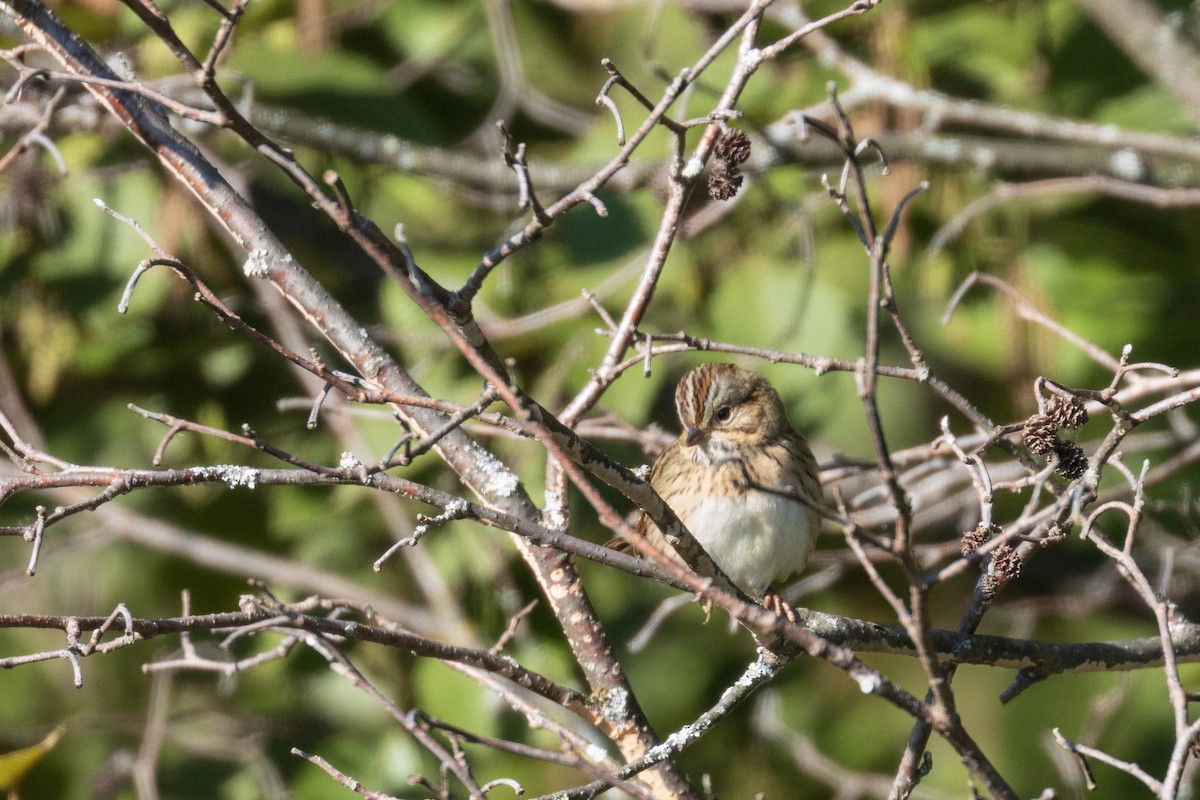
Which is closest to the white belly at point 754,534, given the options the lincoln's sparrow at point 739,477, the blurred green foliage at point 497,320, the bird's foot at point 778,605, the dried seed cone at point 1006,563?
the lincoln's sparrow at point 739,477

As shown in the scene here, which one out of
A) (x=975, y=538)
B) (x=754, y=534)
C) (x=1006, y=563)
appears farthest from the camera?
(x=754, y=534)

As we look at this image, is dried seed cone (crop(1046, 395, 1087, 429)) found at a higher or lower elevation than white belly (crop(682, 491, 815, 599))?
lower

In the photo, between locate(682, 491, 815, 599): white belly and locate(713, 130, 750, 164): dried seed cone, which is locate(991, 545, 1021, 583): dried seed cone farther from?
locate(682, 491, 815, 599): white belly

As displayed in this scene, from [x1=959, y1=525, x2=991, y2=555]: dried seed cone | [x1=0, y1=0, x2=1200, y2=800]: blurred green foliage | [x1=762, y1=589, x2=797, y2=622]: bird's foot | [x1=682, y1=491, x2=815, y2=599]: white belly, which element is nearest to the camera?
[x1=959, y1=525, x2=991, y2=555]: dried seed cone

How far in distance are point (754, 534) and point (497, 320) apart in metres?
1.04

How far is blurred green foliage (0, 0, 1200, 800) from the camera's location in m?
3.78

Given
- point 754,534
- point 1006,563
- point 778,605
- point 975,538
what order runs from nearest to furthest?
point 975,538
point 1006,563
point 778,605
point 754,534

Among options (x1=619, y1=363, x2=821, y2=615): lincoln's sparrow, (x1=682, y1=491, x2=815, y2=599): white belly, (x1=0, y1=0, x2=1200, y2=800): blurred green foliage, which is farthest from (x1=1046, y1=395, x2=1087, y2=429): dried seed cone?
(x1=0, y1=0, x2=1200, y2=800): blurred green foliage

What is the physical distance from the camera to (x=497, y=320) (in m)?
3.70

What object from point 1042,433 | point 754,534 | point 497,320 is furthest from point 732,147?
point 497,320

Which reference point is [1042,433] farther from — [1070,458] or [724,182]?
[724,182]

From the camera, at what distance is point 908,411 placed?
4699 millimetres

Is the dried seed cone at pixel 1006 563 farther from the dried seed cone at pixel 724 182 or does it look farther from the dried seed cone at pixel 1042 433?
the dried seed cone at pixel 724 182

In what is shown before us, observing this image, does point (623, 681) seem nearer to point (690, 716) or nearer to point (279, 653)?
point (279, 653)
